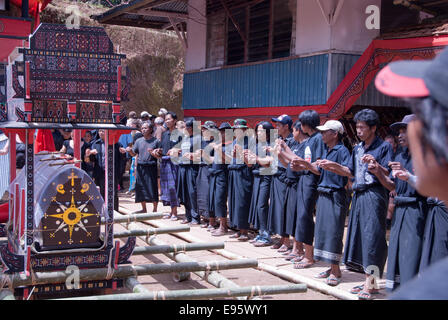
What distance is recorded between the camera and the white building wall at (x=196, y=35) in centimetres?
1401

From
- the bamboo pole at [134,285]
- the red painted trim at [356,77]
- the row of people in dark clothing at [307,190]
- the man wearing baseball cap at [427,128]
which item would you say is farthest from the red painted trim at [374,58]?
the man wearing baseball cap at [427,128]

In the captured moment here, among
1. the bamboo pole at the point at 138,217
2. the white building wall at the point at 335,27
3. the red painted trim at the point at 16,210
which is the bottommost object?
the bamboo pole at the point at 138,217

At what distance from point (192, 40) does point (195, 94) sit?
161cm

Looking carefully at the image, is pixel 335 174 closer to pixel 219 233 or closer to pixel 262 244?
pixel 262 244

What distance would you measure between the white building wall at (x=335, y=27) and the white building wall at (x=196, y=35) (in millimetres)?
4217

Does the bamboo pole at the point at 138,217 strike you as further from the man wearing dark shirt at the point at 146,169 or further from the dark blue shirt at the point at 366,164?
the dark blue shirt at the point at 366,164

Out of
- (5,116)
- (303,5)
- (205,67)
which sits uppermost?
(303,5)

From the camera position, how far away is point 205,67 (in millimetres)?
14055

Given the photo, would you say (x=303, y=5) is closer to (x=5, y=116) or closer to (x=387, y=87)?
(x=5, y=116)

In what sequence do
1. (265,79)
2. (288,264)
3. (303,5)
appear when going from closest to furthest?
(288,264), (303,5), (265,79)

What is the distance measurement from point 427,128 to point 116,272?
376 cm

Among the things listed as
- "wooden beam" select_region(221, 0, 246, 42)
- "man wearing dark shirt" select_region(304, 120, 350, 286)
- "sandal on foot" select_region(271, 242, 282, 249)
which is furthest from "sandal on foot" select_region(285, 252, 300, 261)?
"wooden beam" select_region(221, 0, 246, 42)

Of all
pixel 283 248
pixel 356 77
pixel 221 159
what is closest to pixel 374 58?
pixel 356 77
